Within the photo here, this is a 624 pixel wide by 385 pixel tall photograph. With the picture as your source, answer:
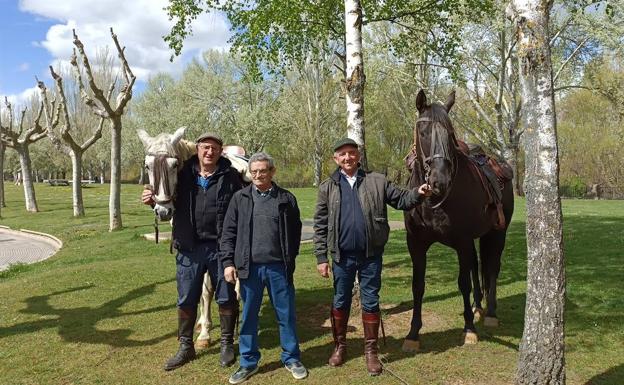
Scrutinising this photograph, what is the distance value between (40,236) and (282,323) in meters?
15.9

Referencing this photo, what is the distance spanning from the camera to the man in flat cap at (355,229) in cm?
444

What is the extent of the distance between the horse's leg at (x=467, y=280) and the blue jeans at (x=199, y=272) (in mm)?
2542

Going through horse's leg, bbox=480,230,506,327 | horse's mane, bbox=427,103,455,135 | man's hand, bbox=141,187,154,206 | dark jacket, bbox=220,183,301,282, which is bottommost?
horse's leg, bbox=480,230,506,327

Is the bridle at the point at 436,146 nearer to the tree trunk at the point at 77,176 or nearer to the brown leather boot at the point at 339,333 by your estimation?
the brown leather boot at the point at 339,333

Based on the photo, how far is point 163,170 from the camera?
4.61 metres

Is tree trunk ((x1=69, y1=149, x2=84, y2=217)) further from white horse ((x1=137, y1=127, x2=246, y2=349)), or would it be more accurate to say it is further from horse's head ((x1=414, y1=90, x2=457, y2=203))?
horse's head ((x1=414, y1=90, x2=457, y2=203))

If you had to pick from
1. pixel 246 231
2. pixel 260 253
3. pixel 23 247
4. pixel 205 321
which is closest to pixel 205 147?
pixel 246 231

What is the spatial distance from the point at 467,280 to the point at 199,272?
9.84 feet

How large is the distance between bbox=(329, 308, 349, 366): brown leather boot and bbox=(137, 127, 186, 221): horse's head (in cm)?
197

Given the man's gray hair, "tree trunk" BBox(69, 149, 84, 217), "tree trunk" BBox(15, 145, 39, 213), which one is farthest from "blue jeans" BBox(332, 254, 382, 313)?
"tree trunk" BBox(15, 145, 39, 213)

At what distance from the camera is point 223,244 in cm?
457

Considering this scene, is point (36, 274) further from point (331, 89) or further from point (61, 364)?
point (331, 89)

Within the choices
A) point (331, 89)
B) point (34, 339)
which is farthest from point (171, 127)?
point (34, 339)

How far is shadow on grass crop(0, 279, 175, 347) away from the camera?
5754mm
